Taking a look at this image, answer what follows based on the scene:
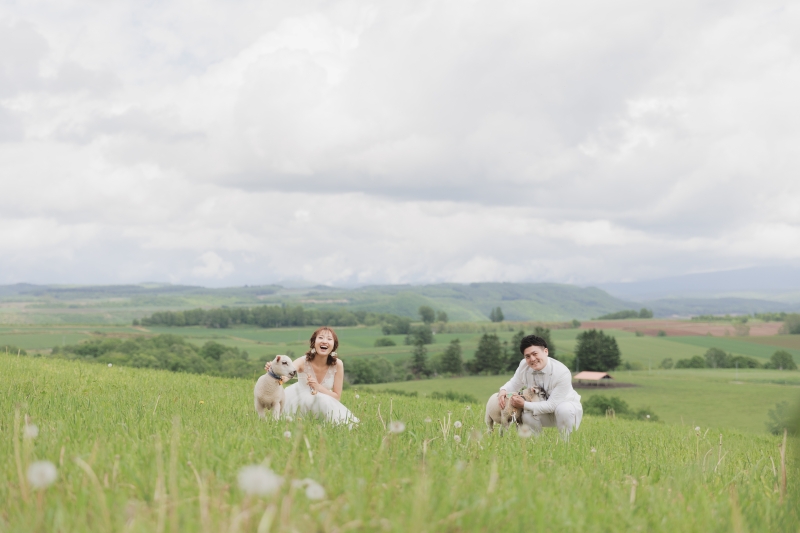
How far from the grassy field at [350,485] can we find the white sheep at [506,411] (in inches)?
105

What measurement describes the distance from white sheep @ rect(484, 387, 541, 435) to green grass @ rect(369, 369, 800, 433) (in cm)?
5745

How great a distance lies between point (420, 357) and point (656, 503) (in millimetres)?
122064

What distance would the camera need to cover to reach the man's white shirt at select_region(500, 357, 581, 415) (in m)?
9.97

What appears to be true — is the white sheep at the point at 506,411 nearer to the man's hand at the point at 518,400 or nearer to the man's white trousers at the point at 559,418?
the man's hand at the point at 518,400

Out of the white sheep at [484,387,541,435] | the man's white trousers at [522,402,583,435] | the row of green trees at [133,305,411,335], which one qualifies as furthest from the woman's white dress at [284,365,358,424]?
the row of green trees at [133,305,411,335]

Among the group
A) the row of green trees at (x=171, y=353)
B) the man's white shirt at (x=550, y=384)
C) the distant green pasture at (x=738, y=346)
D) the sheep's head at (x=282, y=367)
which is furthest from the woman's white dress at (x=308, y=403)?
the distant green pasture at (x=738, y=346)

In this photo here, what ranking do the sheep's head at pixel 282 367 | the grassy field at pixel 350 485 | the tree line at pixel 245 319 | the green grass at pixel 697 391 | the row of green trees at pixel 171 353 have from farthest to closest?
1. the tree line at pixel 245 319
2. the green grass at pixel 697 391
3. the row of green trees at pixel 171 353
4. the sheep's head at pixel 282 367
5. the grassy field at pixel 350 485

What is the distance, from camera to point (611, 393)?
9419cm

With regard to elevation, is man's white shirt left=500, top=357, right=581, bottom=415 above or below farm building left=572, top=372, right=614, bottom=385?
above

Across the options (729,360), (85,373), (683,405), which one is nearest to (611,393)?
(683,405)

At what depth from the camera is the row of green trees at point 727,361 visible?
5089 inches

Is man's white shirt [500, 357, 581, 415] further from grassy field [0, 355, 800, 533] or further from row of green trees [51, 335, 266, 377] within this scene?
row of green trees [51, 335, 266, 377]

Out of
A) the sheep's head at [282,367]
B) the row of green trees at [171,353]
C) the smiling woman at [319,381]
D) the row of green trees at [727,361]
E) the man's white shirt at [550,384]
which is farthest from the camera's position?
the row of green trees at [727,361]

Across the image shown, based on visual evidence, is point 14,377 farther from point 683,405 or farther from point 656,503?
point 683,405
